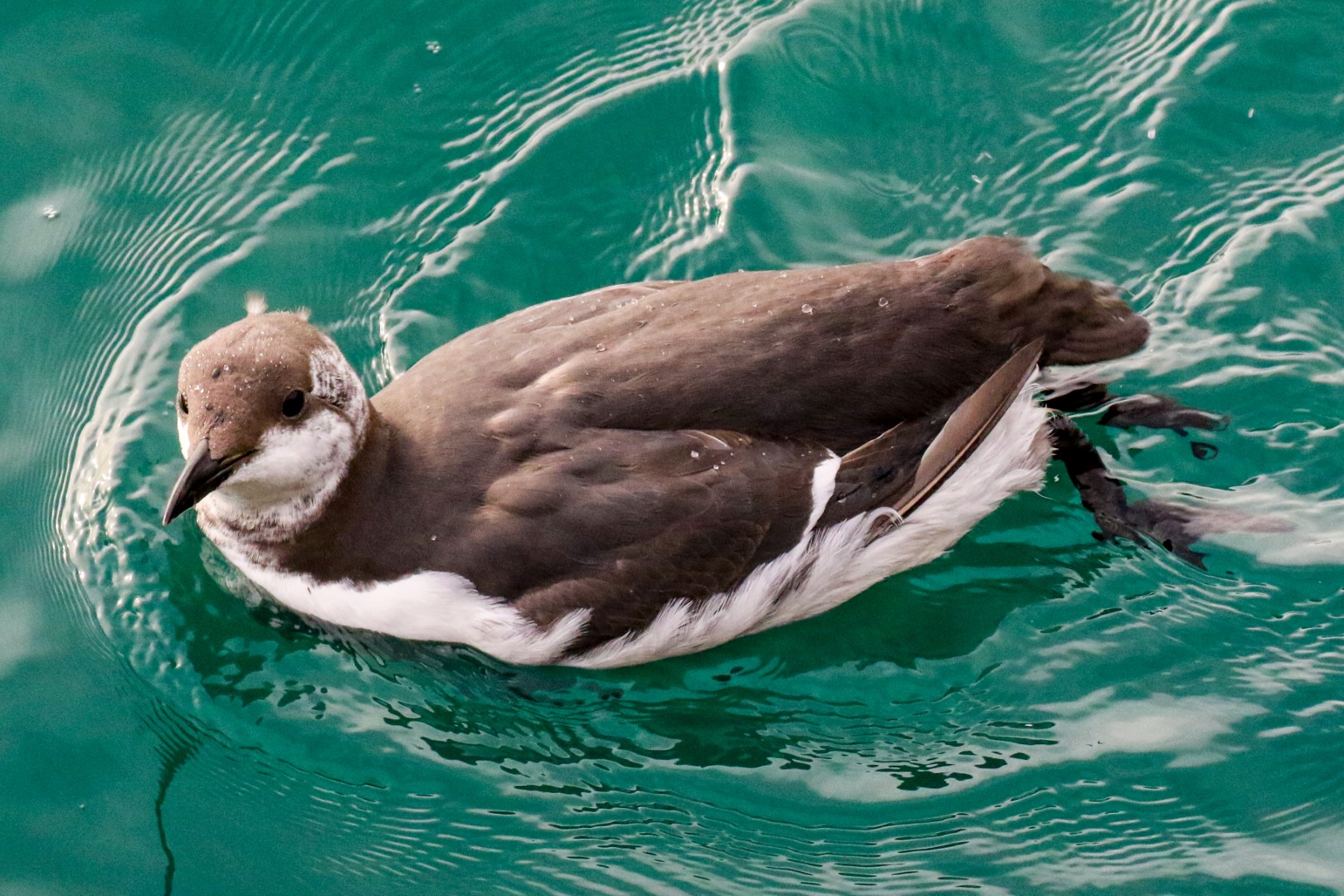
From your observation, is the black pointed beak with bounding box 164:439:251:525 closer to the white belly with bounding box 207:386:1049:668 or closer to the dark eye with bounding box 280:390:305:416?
the dark eye with bounding box 280:390:305:416

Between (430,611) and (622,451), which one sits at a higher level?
(622,451)

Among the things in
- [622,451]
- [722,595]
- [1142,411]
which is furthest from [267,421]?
[1142,411]

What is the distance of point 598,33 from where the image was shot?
25.7 feet

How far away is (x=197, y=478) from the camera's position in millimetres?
5086

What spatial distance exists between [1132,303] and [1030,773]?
235 centimetres

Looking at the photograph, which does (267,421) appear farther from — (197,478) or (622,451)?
(622,451)

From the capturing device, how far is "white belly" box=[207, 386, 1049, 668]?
5477 mm

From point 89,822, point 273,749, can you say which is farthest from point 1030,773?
point 89,822

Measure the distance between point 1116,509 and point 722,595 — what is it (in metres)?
1.81

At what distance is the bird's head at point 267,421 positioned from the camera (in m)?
5.14

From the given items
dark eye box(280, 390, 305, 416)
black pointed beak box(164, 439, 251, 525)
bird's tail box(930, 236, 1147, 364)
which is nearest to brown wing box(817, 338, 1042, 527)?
bird's tail box(930, 236, 1147, 364)

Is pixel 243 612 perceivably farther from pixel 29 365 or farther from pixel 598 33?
pixel 598 33

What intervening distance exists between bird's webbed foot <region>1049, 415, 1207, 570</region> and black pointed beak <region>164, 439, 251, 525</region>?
337 centimetres

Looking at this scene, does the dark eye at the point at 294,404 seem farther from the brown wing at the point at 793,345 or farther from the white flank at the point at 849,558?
the white flank at the point at 849,558
